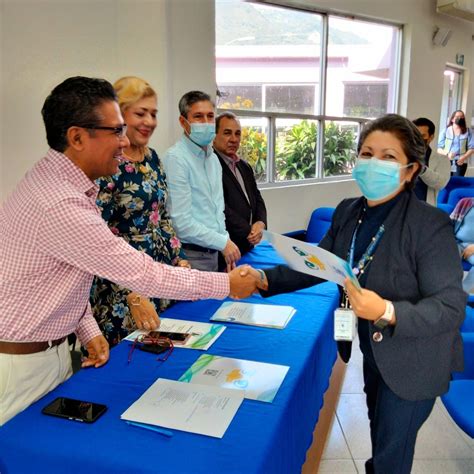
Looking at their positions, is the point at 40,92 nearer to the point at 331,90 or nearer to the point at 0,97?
the point at 0,97

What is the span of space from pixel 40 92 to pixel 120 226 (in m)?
1.11

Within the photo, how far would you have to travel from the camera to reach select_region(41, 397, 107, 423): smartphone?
3.71 ft

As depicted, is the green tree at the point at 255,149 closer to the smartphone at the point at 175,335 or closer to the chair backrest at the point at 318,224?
the chair backrest at the point at 318,224

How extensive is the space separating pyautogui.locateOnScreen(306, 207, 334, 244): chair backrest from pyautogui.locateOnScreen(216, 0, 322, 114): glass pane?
1.21 meters

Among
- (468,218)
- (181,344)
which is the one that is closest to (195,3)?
(468,218)

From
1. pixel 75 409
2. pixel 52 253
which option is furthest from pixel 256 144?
pixel 75 409

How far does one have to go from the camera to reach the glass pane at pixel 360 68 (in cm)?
533

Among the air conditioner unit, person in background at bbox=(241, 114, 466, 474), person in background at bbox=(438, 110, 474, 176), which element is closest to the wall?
person in background at bbox=(241, 114, 466, 474)

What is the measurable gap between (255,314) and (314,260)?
1.99 ft

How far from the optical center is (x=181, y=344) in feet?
5.05

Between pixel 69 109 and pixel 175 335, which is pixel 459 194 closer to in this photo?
pixel 175 335

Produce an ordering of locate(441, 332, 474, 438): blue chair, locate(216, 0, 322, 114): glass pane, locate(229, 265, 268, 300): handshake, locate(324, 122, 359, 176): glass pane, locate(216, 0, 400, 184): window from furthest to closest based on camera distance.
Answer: locate(324, 122, 359, 176): glass pane
locate(216, 0, 400, 184): window
locate(216, 0, 322, 114): glass pane
locate(441, 332, 474, 438): blue chair
locate(229, 265, 268, 300): handshake

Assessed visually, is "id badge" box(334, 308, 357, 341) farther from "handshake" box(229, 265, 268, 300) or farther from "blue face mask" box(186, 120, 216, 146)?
"blue face mask" box(186, 120, 216, 146)

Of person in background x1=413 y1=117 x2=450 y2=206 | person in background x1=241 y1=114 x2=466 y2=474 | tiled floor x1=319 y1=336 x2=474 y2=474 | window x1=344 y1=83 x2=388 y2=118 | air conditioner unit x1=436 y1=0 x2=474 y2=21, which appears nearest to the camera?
person in background x1=241 y1=114 x2=466 y2=474
